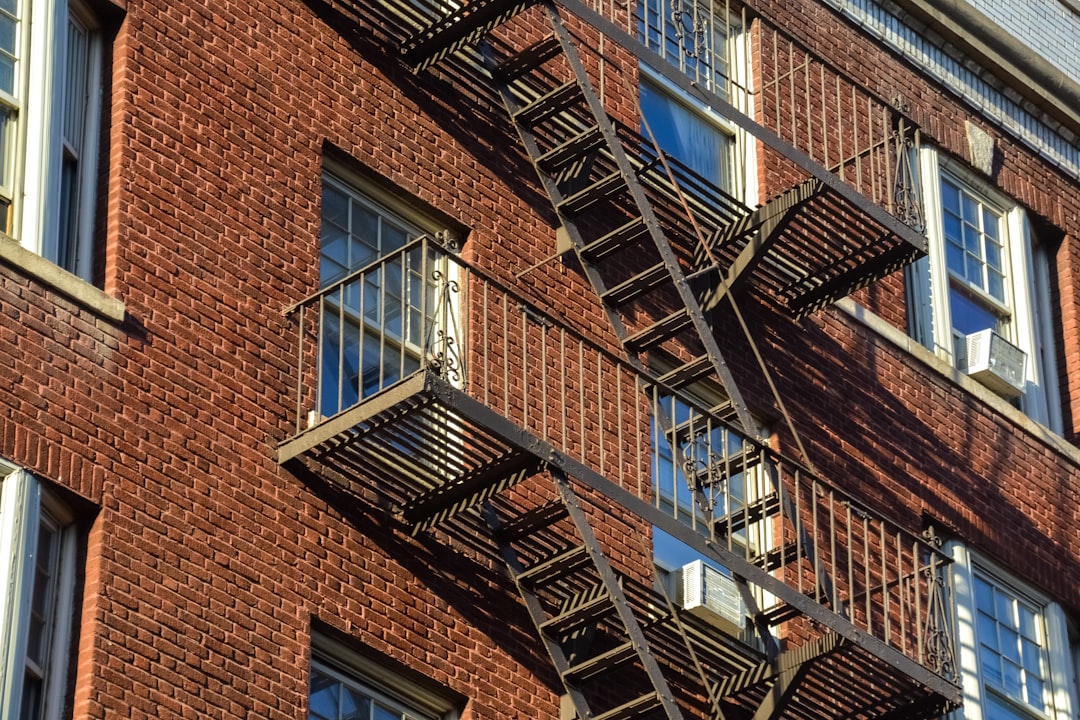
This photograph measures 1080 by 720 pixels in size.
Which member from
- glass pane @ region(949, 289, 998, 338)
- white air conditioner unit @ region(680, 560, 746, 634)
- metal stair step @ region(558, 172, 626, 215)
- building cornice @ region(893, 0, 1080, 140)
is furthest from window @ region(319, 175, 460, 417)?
building cornice @ region(893, 0, 1080, 140)

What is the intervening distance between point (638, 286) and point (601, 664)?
11.2 feet

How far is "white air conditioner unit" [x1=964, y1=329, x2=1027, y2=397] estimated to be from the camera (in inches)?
891

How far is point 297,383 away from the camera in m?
16.8

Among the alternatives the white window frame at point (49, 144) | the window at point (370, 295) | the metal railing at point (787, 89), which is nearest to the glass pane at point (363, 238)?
the window at point (370, 295)

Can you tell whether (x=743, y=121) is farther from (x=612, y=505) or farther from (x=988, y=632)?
(x=988, y=632)

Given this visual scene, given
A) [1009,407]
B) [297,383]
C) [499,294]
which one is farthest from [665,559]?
[1009,407]

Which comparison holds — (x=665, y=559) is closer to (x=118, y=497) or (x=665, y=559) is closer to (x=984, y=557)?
(x=984, y=557)

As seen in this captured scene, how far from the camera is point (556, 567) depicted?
16984 millimetres

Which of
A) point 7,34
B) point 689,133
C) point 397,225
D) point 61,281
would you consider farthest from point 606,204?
point 61,281

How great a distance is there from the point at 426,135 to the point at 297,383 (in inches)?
109

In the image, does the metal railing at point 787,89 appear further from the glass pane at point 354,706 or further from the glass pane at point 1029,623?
the glass pane at point 354,706

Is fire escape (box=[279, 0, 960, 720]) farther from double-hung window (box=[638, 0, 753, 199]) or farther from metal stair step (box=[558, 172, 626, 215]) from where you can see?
double-hung window (box=[638, 0, 753, 199])

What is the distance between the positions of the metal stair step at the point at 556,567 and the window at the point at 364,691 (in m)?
0.98

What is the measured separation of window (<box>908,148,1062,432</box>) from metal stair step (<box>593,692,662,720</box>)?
23.1 feet
